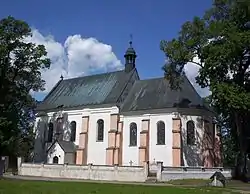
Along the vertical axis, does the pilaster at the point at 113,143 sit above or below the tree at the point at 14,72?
below

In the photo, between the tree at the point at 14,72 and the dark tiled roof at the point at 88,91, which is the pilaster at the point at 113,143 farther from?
the tree at the point at 14,72

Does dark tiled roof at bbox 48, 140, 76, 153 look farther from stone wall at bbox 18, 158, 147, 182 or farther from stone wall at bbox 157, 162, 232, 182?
stone wall at bbox 157, 162, 232, 182

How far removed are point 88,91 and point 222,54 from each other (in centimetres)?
2653

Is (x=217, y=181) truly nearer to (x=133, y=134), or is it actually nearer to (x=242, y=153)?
(x=242, y=153)

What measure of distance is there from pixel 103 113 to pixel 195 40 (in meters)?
19.0

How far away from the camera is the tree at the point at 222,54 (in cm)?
3375

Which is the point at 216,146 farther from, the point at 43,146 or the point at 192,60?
the point at 43,146

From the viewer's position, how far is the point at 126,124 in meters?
48.6

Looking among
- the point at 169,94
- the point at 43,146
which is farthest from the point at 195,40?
the point at 43,146

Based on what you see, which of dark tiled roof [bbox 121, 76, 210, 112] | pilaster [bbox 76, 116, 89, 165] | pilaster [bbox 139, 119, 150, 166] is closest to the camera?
pilaster [bbox 139, 119, 150, 166]

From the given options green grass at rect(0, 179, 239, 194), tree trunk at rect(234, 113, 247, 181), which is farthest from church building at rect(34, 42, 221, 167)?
green grass at rect(0, 179, 239, 194)

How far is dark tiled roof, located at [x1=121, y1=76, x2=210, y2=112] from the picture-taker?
4647 cm

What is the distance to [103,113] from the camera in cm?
5103

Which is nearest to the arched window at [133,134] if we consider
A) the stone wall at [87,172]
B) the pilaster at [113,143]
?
the pilaster at [113,143]
